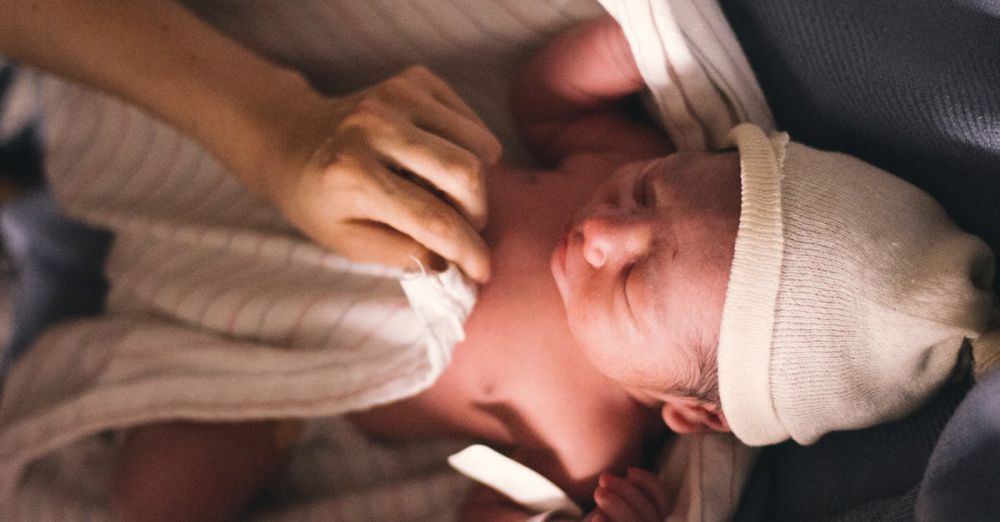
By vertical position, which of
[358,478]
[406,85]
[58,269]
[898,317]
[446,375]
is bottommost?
[358,478]

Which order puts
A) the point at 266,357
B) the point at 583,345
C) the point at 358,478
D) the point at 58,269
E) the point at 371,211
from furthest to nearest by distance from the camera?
1. the point at 58,269
2. the point at 358,478
3. the point at 266,357
4. the point at 583,345
5. the point at 371,211

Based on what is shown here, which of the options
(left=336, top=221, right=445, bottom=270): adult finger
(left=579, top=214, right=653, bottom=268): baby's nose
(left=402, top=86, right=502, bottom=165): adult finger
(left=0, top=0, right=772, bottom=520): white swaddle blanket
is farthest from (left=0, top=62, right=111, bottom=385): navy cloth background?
(left=579, top=214, right=653, bottom=268): baby's nose

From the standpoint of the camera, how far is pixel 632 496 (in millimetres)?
958

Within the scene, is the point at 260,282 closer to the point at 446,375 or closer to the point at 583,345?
the point at 446,375

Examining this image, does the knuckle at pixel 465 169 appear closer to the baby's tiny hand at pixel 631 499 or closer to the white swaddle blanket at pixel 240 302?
the white swaddle blanket at pixel 240 302

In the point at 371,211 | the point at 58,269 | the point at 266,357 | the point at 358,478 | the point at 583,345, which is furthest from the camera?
the point at 58,269

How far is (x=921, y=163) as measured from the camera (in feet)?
2.91

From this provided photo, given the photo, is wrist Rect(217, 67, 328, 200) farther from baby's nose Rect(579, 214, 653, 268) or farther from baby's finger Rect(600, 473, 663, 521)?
baby's finger Rect(600, 473, 663, 521)

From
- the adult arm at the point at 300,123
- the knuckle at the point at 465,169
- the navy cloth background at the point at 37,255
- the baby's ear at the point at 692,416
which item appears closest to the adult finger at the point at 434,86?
→ the adult arm at the point at 300,123

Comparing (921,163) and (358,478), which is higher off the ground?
(921,163)

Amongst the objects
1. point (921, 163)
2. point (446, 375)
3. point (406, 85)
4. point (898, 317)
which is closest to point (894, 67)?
point (921, 163)

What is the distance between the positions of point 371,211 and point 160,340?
51 centimetres

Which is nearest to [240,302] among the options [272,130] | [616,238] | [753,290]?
[272,130]

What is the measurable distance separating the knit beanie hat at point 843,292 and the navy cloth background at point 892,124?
0.04m
